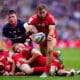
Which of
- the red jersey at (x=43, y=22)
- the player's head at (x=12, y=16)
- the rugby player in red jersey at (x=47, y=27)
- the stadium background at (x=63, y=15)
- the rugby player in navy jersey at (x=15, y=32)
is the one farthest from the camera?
the stadium background at (x=63, y=15)

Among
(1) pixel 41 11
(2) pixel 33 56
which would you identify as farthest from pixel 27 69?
(1) pixel 41 11

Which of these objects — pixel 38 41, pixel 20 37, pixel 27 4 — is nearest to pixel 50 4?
pixel 27 4

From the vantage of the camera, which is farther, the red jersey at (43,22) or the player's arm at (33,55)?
the player's arm at (33,55)

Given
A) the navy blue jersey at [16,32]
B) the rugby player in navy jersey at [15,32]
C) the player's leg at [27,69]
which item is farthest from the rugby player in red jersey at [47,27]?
the navy blue jersey at [16,32]

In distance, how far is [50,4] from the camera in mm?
30797

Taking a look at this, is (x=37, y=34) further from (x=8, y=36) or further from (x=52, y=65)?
(x=8, y=36)

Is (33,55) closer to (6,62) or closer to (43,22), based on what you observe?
(6,62)

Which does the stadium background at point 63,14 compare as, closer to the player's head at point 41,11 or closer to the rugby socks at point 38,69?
the rugby socks at point 38,69

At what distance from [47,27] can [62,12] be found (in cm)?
1926

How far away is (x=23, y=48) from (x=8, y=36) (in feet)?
4.50

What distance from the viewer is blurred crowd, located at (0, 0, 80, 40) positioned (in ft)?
97.9

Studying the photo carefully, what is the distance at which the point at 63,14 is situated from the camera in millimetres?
30703

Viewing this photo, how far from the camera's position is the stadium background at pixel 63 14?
98.0ft

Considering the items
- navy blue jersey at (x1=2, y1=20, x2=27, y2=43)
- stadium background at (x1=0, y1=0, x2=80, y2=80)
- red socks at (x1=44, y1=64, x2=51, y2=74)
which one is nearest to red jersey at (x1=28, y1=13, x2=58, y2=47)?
red socks at (x1=44, y1=64, x2=51, y2=74)
